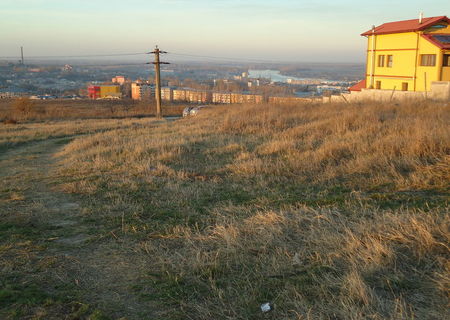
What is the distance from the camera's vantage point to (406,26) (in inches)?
1081

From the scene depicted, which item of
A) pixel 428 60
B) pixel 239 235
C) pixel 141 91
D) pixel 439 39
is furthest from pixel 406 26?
pixel 141 91

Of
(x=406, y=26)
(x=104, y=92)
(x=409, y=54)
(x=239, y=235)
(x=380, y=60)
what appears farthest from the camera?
(x=104, y=92)

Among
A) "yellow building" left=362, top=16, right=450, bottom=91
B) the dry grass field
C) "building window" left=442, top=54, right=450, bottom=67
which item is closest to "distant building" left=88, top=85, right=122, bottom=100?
"yellow building" left=362, top=16, right=450, bottom=91

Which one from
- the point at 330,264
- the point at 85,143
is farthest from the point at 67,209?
the point at 85,143

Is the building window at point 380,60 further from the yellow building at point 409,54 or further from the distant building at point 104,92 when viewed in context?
the distant building at point 104,92

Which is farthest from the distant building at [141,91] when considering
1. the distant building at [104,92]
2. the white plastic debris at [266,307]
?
the white plastic debris at [266,307]

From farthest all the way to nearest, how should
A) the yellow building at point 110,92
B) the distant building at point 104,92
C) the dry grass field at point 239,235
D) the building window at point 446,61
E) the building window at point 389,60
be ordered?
1. the yellow building at point 110,92
2. the distant building at point 104,92
3. the building window at point 389,60
4. the building window at point 446,61
5. the dry grass field at point 239,235

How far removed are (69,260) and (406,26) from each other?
2941 cm

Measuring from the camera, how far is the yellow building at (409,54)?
25.0 meters

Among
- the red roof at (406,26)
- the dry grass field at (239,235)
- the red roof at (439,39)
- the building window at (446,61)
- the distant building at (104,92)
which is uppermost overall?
the red roof at (406,26)

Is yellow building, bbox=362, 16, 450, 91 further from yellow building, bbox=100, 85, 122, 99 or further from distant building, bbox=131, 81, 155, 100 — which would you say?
yellow building, bbox=100, 85, 122, 99

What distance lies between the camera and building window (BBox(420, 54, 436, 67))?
25.2m

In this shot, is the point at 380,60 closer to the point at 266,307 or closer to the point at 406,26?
the point at 406,26

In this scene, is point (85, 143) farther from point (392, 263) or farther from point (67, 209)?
point (392, 263)
